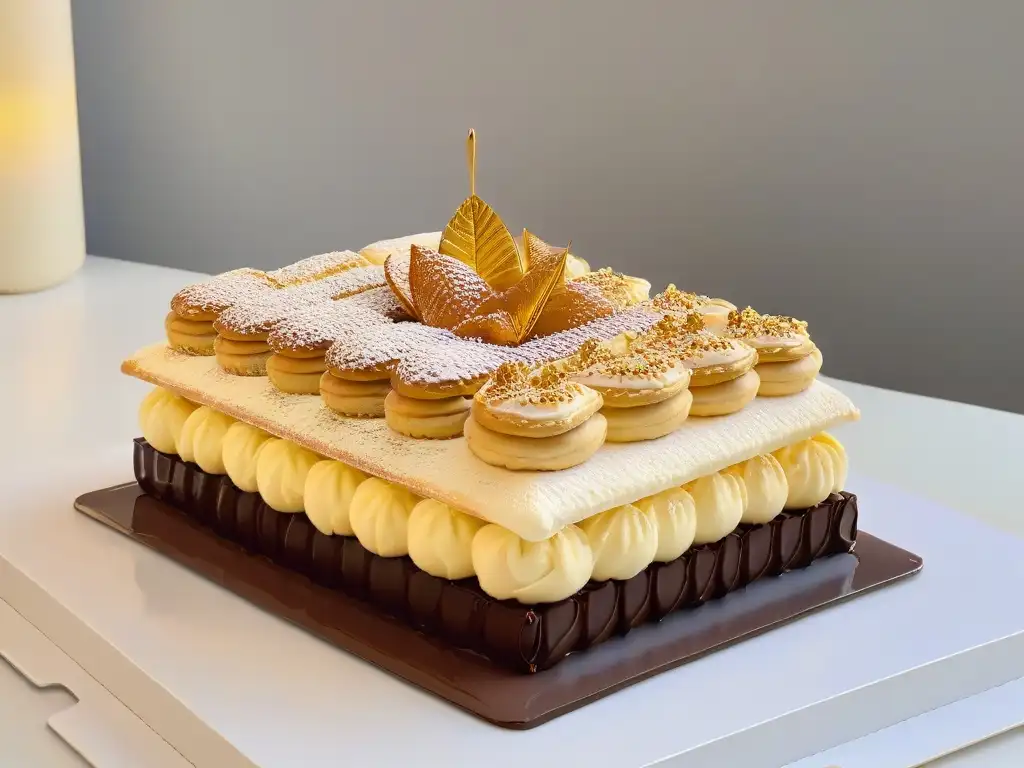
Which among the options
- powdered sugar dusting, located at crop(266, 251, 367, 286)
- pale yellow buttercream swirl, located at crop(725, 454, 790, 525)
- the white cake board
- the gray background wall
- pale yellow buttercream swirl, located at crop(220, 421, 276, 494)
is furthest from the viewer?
the gray background wall

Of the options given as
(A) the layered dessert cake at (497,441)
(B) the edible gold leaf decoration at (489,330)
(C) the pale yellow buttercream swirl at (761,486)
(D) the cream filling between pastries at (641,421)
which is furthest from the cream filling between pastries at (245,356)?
(C) the pale yellow buttercream swirl at (761,486)

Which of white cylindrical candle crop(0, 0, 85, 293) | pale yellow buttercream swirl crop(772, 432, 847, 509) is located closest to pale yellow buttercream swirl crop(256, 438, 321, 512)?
pale yellow buttercream swirl crop(772, 432, 847, 509)

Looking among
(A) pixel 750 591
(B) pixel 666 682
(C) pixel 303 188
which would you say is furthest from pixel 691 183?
(B) pixel 666 682

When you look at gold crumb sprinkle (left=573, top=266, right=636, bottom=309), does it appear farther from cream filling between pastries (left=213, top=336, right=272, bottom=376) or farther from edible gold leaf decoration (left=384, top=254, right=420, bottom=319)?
cream filling between pastries (left=213, top=336, right=272, bottom=376)

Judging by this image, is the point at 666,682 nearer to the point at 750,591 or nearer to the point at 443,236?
the point at 750,591

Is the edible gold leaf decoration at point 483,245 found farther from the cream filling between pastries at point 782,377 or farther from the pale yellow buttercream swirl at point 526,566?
the pale yellow buttercream swirl at point 526,566

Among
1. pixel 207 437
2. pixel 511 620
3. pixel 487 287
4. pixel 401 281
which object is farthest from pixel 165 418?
pixel 511 620
